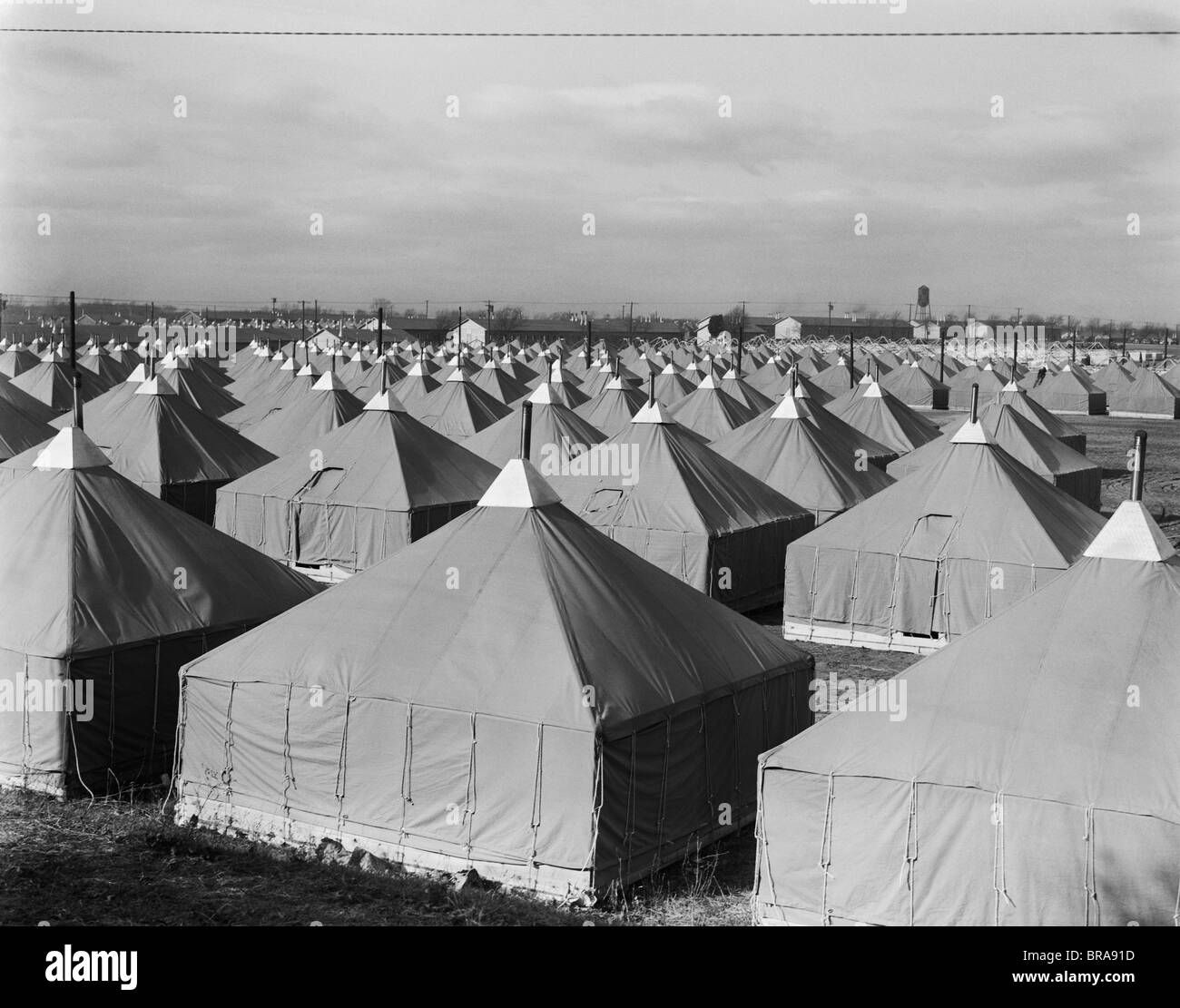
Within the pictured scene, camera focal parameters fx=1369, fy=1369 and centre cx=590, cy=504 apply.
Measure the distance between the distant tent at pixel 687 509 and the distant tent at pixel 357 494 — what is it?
7.72 feet

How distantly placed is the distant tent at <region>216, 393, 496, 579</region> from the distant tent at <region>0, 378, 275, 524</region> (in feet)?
5.95

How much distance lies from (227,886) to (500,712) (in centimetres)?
241

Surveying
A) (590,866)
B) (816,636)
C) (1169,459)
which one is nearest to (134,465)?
(816,636)

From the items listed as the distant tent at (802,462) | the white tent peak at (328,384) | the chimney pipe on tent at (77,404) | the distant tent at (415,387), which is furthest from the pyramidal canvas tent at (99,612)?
the distant tent at (415,387)

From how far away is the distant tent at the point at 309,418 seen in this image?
30641mm

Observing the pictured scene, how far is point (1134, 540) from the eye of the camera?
34.3 ft

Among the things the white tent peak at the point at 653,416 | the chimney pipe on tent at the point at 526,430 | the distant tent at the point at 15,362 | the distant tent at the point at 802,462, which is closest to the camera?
the chimney pipe on tent at the point at 526,430

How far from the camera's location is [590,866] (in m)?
10.5

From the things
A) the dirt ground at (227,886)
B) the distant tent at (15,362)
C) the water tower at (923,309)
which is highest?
the water tower at (923,309)

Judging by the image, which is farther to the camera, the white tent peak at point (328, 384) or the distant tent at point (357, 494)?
the white tent peak at point (328, 384)

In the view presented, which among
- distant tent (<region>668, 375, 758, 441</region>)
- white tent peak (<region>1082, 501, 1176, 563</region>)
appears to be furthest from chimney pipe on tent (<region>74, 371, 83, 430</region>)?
distant tent (<region>668, 375, 758, 441</region>)

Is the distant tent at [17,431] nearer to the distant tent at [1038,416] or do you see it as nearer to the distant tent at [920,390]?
the distant tent at [1038,416]

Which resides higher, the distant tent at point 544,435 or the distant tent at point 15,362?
the distant tent at point 15,362
